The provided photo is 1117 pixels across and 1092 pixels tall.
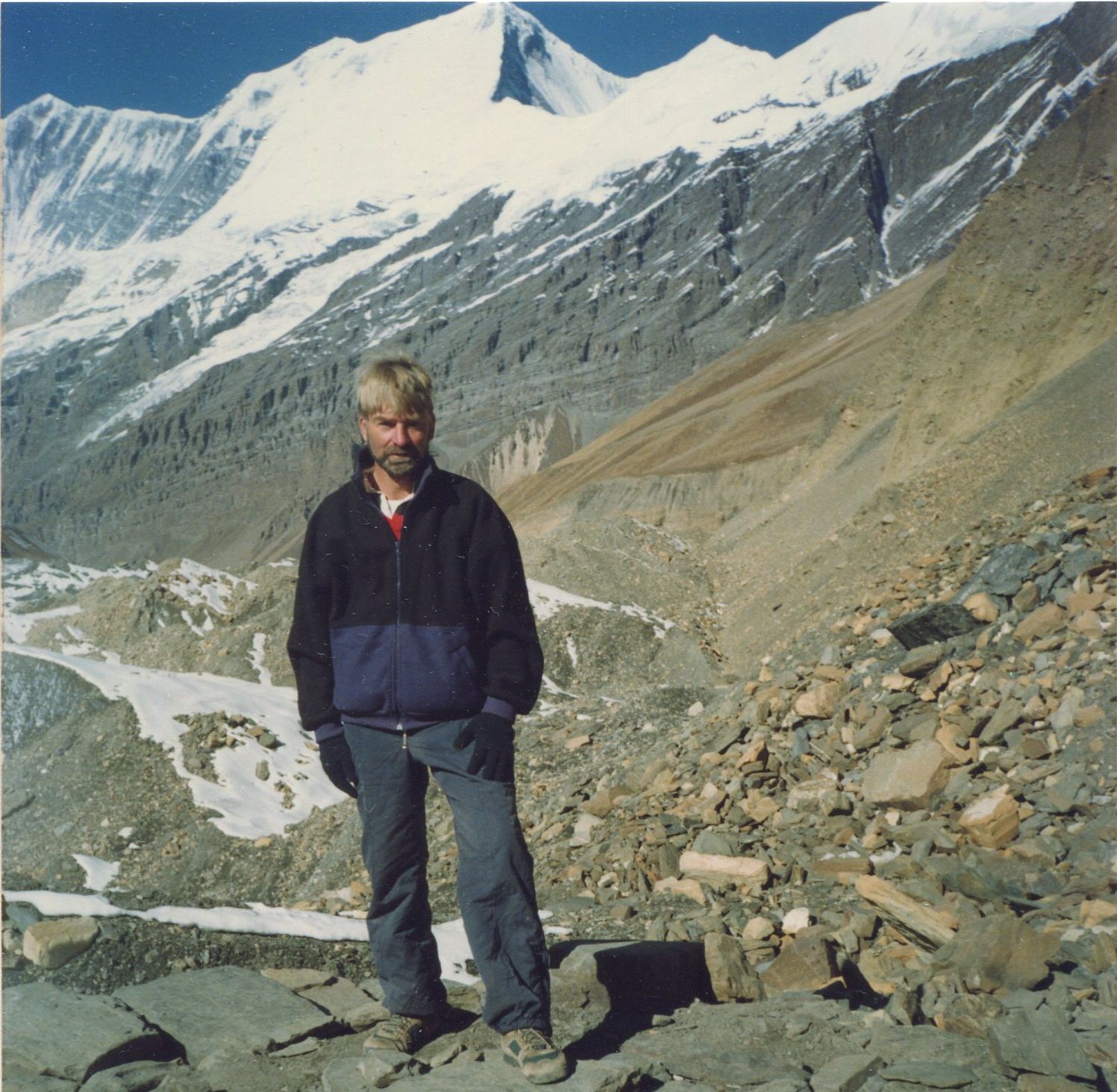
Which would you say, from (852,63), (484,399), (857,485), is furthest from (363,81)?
(857,485)

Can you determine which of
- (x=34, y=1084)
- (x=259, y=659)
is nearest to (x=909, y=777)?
(x=34, y=1084)

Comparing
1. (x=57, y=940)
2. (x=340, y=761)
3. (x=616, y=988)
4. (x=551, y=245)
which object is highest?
(x=551, y=245)

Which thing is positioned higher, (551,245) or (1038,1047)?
→ (551,245)

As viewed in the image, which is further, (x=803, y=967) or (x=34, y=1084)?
(x=803, y=967)

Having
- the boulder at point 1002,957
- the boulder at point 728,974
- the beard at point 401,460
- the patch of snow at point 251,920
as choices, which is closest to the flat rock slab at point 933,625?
the boulder at point 1002,957

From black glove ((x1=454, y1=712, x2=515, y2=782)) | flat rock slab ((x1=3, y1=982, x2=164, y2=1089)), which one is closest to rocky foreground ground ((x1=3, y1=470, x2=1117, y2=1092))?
flat rock slab ((x1=3, y1=982, x2=164, y2=1089))

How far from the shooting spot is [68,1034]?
3.28 meters

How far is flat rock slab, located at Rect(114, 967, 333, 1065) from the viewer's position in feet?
11.2

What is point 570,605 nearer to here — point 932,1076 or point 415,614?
point 415,614

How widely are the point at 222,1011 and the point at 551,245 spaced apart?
139 metres

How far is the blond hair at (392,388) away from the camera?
10.5ft

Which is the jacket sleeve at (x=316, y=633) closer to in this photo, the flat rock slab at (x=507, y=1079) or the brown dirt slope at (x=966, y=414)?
the flat rock slab at (x=507, y=1079)

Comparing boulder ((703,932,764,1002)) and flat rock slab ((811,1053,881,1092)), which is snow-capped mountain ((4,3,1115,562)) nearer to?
boulder ((703,932,764,1002))

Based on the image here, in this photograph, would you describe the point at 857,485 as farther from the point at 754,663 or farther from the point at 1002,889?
the point at 1002,889
